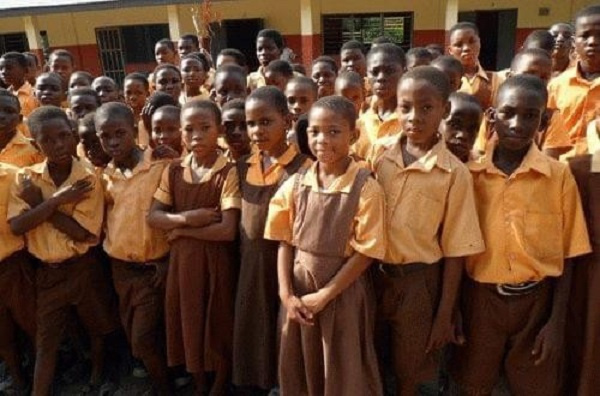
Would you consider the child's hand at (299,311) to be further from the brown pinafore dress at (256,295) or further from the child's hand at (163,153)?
the child's hand at (163,153)

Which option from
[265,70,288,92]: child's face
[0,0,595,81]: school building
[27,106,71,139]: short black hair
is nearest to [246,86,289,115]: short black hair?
[27,106,71,139]: short black hair

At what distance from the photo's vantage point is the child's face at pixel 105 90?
377 centimetres

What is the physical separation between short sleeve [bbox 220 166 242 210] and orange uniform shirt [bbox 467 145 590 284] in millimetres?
1018

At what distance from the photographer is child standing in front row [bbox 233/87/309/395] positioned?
7.18ft

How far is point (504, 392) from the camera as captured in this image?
261 centimetres

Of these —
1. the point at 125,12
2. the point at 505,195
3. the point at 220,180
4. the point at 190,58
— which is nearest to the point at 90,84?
the point at 190,58

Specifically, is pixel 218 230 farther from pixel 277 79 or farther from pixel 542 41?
pixel 542 41

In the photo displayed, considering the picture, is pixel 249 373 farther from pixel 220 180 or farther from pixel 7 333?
pixel 7 333

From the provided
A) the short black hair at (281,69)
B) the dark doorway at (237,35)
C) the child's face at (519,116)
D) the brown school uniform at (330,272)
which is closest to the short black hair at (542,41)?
the short black hair at (281,69)

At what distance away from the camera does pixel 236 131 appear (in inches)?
99.3

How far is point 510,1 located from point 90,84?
924cm

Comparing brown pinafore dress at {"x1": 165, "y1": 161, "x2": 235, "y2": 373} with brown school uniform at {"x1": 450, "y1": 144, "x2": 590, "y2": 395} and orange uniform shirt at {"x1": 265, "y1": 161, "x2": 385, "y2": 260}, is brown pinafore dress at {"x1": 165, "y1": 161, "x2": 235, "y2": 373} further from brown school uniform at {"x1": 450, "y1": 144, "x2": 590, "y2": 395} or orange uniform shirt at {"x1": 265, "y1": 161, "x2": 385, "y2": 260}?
brown school uniform at {"x1": 450, "y1": 144, "x2": 590, "y2": 395}

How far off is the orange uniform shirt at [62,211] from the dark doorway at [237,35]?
32.8 feet

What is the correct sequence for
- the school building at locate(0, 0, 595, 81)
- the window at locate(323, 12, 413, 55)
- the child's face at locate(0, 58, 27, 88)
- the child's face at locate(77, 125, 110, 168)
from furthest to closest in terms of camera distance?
the window at locate(323, 12, 413, 55) < the school building at locate(0, 0, 595, 81) < the child's face at locate(0, 58, 27, 88) < the child's face at locate(77, 125, 110, 168)
